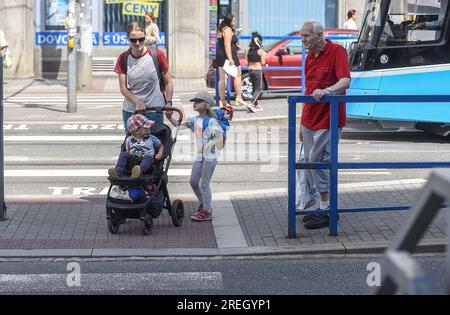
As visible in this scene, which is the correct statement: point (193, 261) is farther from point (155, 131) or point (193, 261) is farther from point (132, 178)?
point (155, 131)

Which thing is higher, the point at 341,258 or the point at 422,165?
the point at 422,165

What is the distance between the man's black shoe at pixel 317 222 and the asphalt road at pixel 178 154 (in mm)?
2583

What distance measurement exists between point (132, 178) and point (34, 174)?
4.11 meters

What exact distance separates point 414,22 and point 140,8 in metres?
12.6

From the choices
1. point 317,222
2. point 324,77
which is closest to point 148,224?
point 317,222

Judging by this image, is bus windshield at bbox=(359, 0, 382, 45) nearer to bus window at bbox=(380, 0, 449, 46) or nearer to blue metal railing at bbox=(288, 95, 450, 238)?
bus window at bbox=(380, 0, 449, 46)

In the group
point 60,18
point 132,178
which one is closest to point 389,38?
point 132,178

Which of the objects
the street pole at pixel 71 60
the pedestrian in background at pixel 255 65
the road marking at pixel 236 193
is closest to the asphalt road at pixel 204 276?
the road marking at pixel 236 193

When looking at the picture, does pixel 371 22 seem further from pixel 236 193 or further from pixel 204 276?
pixel 204 276

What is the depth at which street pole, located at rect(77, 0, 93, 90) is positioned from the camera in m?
20.3

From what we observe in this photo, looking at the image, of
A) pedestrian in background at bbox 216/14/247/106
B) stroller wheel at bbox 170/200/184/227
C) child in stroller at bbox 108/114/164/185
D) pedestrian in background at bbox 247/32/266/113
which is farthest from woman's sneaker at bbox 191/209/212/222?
pedestrian in background at bbox 247/32/266/113

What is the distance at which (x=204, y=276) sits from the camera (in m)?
6.79

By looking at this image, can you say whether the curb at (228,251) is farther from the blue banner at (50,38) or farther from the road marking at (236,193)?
the blue banner at (50,38)

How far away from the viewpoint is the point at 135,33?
8727mm
